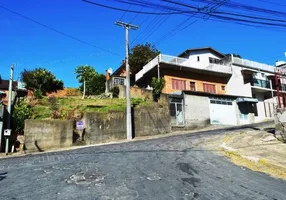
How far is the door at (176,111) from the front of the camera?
2669 cm

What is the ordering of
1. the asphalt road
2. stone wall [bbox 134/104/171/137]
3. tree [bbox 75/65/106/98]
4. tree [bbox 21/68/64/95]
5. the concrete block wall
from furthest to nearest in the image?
tree [bbox 75/65/106/98]
tree [bbox 21/68/64/95]
stone wall [bbox 134/104/171/137]
the concrete block wall
the asphalt road

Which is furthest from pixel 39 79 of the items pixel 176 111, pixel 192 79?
pixel 176 111

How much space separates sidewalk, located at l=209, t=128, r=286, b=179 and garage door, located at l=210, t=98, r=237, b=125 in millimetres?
10333

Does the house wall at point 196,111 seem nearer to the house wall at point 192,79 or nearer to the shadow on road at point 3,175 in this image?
the house wall at point 192,79

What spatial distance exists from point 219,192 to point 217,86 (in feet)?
95.7

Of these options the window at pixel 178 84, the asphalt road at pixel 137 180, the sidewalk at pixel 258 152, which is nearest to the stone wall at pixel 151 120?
the window at pixel 178 84

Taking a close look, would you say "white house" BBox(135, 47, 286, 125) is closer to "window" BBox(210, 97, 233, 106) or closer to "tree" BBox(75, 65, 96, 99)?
"window" BBox(210, 97, 233, 106)

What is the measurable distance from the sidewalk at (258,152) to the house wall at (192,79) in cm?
1319

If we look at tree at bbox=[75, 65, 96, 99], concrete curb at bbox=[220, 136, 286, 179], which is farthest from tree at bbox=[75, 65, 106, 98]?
concrete curb at bbox=[220, 136, 286, 179]

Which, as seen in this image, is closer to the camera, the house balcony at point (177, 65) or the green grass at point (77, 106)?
the green grass at point (77, 106)

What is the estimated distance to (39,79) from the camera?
124 feet

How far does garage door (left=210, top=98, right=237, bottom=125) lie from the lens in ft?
96.2

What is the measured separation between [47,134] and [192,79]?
20034 millimetres

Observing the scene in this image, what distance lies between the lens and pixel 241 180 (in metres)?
8.98
